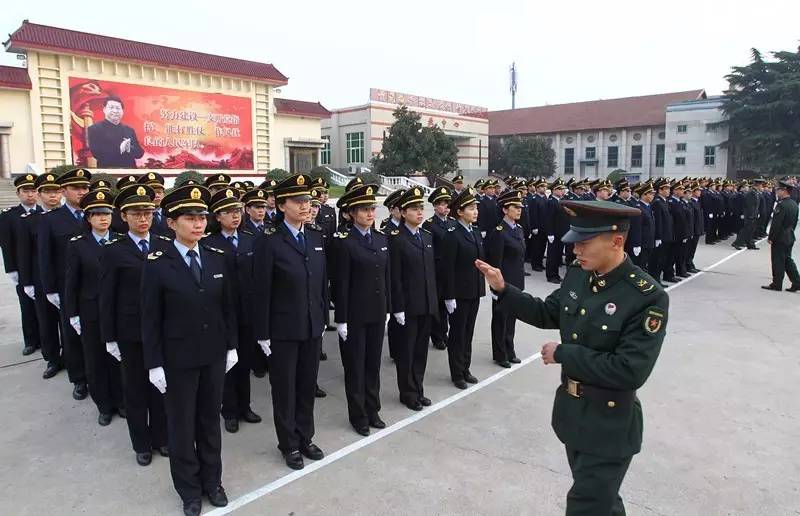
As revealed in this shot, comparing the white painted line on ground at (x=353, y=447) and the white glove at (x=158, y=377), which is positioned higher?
the white glove at (x=158, y=377)

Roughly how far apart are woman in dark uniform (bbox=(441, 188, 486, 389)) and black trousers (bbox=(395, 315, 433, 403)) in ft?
1.52

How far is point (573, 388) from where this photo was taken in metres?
2.46

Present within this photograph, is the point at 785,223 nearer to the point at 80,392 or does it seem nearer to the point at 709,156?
the point at 80,392

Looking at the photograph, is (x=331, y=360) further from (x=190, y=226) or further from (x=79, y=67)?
(x=79, y=67)

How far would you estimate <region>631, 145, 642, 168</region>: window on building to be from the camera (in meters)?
53.7

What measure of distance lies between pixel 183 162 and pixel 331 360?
28.6 meters

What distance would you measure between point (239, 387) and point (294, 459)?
3.49 ft

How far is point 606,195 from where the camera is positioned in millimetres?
10641

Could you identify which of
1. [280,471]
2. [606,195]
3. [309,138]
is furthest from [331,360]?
[309,138]

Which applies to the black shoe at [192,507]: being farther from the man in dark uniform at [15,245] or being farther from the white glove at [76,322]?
the man in dark uniform at [15,245]

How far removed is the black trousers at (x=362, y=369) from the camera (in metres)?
4.34

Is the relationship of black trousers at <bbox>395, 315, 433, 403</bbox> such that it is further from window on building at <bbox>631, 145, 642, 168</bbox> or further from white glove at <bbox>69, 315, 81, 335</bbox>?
window on building at <bbox>631, 145, 642, 168</bbox>

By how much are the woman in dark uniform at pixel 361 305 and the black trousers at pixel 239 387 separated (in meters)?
0.87

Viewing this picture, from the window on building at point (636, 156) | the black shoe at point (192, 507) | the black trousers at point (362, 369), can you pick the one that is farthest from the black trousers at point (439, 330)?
the window on building at point (636, 156)
